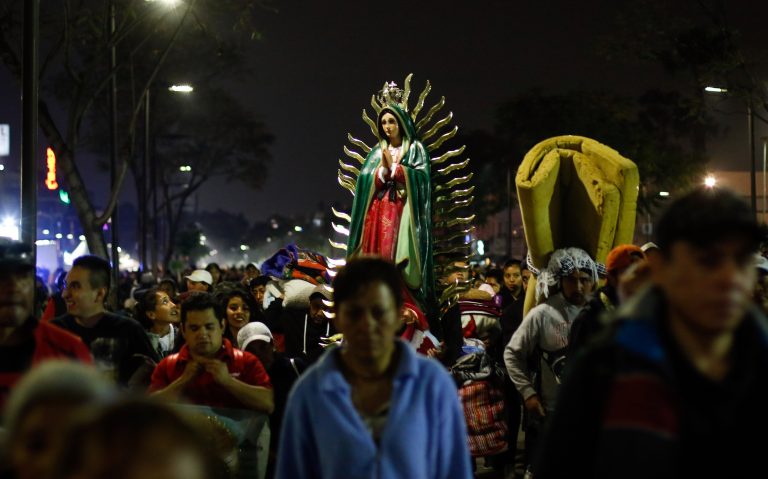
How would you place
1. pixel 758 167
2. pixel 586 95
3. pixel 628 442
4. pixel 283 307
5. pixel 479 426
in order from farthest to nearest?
pixel 758 167
pixel 586 95
pixel 283 307
pixel 479 426
pixel 628 442

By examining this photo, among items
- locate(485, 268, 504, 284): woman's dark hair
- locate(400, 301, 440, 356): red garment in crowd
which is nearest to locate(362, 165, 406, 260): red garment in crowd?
locate(400, 301, 440, 356): red garment in crowd

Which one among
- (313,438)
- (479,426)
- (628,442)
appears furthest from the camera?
(479,426)

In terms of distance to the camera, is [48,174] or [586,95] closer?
[48,174]

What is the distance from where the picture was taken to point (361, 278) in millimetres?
4168

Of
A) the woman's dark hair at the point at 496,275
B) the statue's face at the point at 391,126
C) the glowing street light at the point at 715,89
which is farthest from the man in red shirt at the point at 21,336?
the glowing street light at the point at 715,89

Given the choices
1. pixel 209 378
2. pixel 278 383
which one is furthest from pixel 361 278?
pixel 278 383

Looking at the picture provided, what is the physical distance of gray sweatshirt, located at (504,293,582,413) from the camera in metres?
7.63

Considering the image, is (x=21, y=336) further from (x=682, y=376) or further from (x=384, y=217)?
(x=384, y=217)

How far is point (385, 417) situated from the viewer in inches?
157

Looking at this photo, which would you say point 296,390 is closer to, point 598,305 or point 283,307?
point 598,305

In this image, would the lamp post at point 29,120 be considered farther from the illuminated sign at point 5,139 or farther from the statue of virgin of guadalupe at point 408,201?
the illuminated sign at point 5,139

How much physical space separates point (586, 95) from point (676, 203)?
4304 centimetres

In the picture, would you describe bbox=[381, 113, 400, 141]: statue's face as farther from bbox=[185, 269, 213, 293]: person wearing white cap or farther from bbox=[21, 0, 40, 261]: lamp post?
bbox=[185, 269, 213, 293]: person wearing white cap

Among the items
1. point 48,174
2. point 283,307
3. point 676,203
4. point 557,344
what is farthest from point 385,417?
point 48,174
